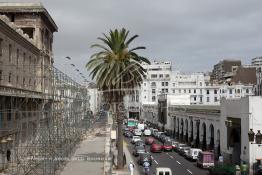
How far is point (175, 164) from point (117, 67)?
15.3 m

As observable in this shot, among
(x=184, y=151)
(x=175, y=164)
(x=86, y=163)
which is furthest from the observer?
(x=184, y=151)

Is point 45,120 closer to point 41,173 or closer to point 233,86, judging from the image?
point 41,173

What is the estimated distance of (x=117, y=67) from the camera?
46906mm

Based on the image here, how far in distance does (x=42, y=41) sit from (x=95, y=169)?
104ft

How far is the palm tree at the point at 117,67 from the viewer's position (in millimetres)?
46812

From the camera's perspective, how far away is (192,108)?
271 feet

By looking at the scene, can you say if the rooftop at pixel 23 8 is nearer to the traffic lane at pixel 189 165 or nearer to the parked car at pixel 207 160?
the traffic lane at pixel 189 165

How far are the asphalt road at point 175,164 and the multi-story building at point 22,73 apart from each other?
12413 mm

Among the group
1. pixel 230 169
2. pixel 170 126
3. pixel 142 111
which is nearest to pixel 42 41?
pixel 230 169

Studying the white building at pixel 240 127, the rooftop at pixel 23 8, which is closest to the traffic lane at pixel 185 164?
the white building at pixel 240 127

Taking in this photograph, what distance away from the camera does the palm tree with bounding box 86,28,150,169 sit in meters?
46.8

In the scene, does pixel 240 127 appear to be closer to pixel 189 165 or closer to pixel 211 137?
pixel 189 165

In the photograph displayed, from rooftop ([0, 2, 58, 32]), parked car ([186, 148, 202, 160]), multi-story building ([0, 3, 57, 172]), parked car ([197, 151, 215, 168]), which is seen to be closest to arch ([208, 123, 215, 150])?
parked car ([186, 148, 202, 160])

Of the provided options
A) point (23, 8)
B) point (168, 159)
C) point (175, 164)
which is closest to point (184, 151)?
point (168, 159)
